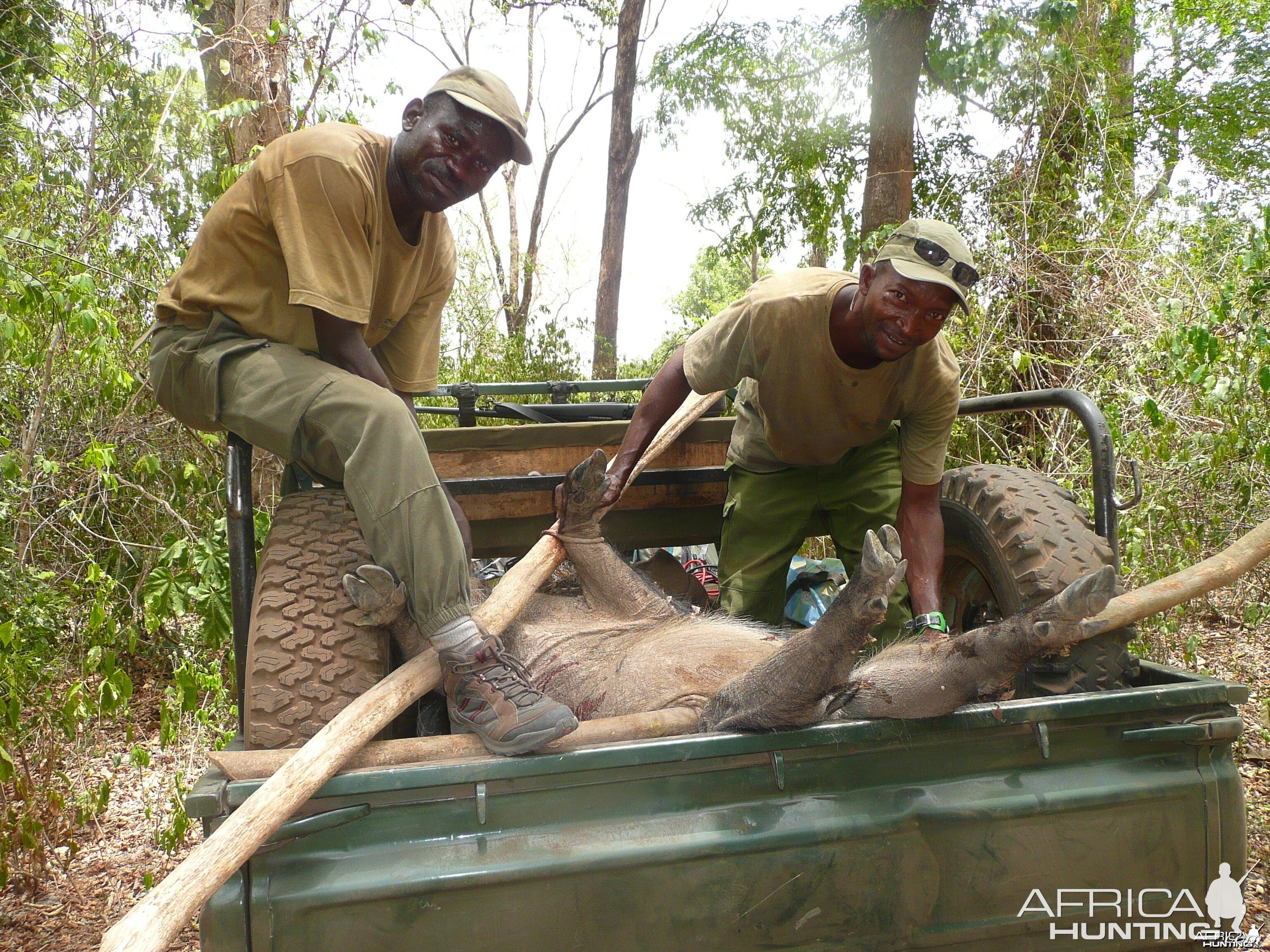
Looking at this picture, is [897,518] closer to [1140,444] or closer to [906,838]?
[906,838]

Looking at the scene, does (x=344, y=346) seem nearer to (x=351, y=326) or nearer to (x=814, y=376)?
(x=351, y=326)

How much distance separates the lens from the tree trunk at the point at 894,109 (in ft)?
28.0

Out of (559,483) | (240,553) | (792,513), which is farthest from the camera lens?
(792,513)

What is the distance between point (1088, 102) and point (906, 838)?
25.1 feet

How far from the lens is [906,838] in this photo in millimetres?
2096

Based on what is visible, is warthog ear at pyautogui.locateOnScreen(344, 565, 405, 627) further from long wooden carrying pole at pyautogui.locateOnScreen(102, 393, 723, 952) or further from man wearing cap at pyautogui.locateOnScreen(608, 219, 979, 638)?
man wearing cap at pyautogui.locateOnScreen(608, 219, 979, 638)

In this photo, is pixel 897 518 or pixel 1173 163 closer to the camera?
pixel 897 518

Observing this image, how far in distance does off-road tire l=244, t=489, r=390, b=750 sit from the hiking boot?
0.25 meters

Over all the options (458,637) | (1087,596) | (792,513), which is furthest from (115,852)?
(1087,596)

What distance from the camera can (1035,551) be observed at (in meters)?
3.02

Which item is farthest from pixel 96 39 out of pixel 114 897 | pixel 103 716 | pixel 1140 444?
pixel 1140 444

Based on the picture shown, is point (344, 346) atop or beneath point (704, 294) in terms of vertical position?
beneath

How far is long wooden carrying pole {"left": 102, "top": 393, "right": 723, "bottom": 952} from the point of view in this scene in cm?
172

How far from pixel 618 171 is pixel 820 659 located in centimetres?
1415
